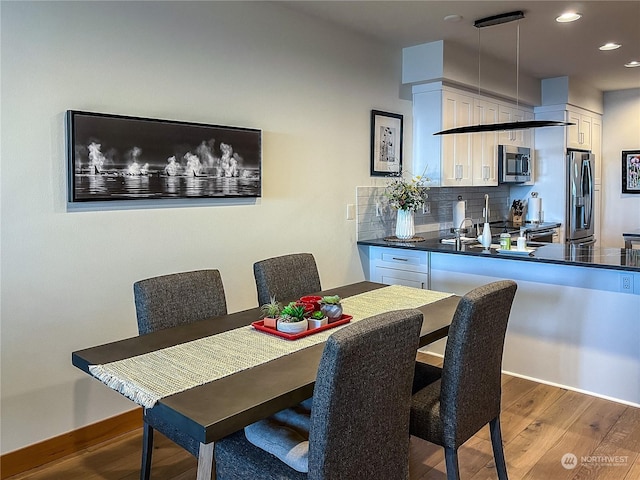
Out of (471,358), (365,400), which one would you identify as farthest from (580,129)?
(365,400)

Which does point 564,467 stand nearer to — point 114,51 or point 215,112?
point 215,112

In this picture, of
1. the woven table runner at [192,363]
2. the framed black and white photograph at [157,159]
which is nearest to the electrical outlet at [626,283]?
the woven table runner at [192,363]

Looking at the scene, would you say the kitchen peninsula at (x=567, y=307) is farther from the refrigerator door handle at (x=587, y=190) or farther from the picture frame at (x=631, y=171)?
the picture frame at (x=631, y=171)

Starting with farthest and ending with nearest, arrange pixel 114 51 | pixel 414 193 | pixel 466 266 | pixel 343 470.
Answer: pixel 414 193
pixel 466 266
pixel 114 51
pixel 343 470

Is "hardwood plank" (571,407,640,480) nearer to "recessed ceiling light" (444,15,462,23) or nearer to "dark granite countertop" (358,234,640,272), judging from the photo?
"dark granite countertop" (358,234,640,272)

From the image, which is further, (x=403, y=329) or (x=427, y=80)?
(x=427, y=80)

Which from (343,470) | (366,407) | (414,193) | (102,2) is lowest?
(343,470)

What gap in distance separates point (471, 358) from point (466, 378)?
0.25ft

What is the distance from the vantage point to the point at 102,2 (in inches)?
103

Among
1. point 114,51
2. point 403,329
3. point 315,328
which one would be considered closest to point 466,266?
point 315,328

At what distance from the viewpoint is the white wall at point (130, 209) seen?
7.88ft

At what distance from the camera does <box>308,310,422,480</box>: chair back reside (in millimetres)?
1370

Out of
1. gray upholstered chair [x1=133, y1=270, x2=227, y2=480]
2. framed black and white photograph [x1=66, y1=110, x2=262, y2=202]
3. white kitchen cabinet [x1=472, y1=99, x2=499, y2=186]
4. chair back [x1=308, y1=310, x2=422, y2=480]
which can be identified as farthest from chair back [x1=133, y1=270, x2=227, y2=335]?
white kitchen cabinet [x1=472, y1=99, x2=499, y2=186]

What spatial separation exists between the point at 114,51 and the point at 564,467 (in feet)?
9.79
